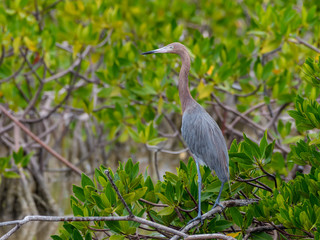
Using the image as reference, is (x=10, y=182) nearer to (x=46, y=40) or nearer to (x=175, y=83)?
(x=46, y=40)

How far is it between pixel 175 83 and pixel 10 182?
2343 mm

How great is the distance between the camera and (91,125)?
24.0 ft

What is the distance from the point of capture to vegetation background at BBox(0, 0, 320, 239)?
2678 mm

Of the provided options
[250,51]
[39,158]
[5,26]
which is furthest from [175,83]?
[39,158]

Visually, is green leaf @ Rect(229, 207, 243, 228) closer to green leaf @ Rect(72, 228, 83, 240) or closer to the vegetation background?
the vegetation background

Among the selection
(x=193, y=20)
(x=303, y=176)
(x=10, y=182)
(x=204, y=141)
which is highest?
(x=193, y=20)

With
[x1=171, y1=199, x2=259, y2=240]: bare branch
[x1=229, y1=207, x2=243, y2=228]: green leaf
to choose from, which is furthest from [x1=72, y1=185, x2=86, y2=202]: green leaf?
[x1=229, y1=207, x2=243, y2=228]: green leaf

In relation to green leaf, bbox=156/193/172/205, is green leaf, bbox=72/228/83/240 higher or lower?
lower

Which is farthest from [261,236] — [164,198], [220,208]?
[164,198]

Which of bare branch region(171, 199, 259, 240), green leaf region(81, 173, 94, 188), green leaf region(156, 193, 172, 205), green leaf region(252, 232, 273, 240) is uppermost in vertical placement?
green leaf region(81, 173, 94, 188)

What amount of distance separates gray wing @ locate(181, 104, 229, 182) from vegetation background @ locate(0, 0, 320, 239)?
69 millimetres

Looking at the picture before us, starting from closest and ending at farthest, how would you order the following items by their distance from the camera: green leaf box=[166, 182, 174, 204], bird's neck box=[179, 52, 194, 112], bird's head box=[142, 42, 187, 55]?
1. green leaf box=[166, 182, 174, 204]
2. bird's neck box=[179, 52, 194, 112]
3. bird's head box=[142, 42, 187, 55]

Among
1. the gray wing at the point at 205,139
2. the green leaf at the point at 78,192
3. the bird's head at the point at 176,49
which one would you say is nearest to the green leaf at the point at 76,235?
the green leaf at the point at 78,192

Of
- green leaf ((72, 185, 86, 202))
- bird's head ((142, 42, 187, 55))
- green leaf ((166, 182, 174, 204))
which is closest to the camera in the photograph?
green leaf ((166, 182, 174, 204))
